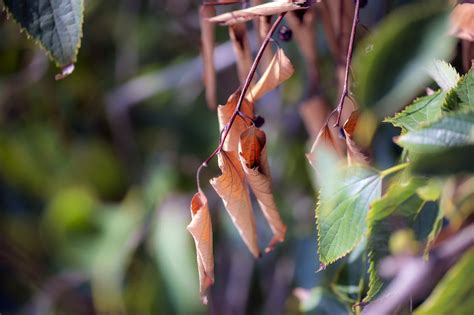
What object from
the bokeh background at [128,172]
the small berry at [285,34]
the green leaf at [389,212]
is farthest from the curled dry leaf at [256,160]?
the bokeh background at [128,172]

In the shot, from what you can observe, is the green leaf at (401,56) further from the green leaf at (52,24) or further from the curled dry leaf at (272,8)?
the green leaf at (52,24)

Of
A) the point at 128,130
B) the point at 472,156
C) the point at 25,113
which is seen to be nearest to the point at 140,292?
the point at 128,130

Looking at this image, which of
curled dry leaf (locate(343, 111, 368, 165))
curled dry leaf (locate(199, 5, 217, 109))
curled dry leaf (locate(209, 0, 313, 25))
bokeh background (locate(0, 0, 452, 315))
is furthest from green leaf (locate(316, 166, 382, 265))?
bokeh background (locate(0, 0, 452, 315))

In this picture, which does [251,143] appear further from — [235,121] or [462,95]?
[462,95]

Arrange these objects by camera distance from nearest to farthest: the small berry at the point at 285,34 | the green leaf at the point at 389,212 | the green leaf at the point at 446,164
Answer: the green leaf at the point at 446,164 → the green leaf at the point at 389,212 → the small berry at the point at 285,34

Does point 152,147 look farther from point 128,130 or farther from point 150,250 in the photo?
point 150,250

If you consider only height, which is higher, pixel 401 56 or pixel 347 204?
pixel 401 56

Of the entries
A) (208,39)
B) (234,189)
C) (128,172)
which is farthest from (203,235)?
(128,172)
